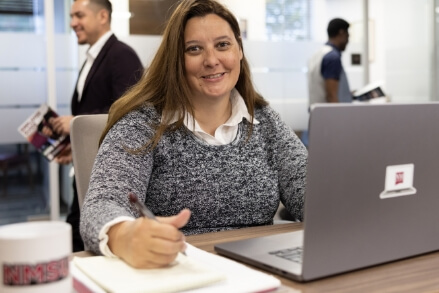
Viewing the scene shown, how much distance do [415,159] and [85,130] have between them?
0.92 m

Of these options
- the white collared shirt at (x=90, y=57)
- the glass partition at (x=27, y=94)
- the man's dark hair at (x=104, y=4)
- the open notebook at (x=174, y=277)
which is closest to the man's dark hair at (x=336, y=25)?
the glass partition at (x=27, y=94)

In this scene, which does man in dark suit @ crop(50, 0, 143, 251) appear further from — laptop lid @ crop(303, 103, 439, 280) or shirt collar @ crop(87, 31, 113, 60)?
laptop lid @ crop(303, 103, 439, 280)

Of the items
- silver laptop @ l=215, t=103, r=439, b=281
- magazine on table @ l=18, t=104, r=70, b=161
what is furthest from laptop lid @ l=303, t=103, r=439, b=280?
magazine on table @ l=18, t=104, r=70, b=161

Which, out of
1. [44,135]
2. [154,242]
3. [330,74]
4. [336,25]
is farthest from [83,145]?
[336,25]

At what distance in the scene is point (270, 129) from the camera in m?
1.67

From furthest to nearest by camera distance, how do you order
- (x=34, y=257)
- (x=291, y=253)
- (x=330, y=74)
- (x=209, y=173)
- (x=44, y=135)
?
(x=330, y=74) → (x=44, y=135) → (x=209, y=173) → (x=291, y=253) → (x=34, y=257)

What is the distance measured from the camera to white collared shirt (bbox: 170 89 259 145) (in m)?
1.55

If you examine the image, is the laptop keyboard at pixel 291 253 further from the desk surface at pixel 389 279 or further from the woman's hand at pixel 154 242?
the woman's hand at pixel 154 242

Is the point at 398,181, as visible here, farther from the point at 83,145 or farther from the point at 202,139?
the point at 83,145

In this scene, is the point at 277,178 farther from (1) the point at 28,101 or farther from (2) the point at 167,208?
(1) the point at 28,101

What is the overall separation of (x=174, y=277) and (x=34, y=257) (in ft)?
0.79

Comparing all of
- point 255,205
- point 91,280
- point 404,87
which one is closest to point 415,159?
point 91,280

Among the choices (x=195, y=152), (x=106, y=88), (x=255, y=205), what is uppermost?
(x=106, y=88)

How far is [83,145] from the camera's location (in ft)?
5.18
